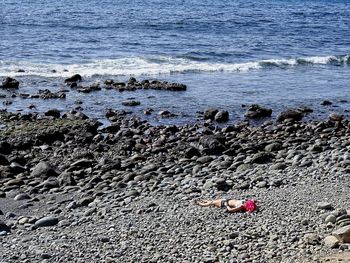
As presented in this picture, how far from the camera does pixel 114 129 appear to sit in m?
20.6

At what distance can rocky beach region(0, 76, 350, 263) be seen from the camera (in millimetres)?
10547

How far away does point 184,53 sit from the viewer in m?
36.4

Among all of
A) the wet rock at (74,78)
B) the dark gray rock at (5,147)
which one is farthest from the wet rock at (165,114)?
the wet rock at (74,78)

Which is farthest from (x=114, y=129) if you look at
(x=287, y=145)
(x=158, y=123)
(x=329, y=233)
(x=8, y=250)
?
(x=329, y=233)

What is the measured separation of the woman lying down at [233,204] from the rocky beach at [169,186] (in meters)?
0.20

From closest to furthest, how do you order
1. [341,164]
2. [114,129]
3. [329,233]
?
[329,233] → [341,164] → [114,129]

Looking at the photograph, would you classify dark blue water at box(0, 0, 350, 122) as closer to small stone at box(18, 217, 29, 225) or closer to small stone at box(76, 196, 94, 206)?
small stone at box(76, 196, 94, 206)

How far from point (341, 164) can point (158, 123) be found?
8.17 meters

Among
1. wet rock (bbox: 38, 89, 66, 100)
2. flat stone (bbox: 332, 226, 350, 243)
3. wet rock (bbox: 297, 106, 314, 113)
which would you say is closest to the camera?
flat stone (bbox: 332, 226, 350, 243)

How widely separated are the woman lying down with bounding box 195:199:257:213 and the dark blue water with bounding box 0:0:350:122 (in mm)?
10546

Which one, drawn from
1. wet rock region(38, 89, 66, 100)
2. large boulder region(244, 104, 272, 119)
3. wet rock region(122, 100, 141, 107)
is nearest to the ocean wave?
wet rock region(38, 89, 66, 100)

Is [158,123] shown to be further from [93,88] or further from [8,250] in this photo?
[8,250]

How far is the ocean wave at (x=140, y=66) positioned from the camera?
30.5 m

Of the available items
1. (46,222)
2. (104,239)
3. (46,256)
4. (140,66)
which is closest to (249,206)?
(104,239)
